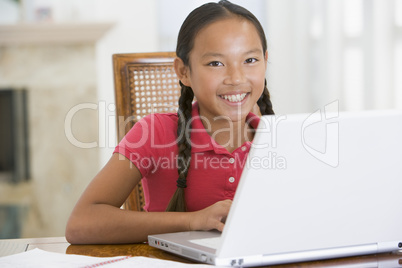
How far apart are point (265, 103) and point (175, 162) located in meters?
0.32

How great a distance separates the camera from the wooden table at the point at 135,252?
0.80 meters

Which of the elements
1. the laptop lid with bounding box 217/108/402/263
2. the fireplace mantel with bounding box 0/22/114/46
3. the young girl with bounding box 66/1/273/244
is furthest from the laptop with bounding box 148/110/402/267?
the fireplace mantel with bounding box 0/22/114/46

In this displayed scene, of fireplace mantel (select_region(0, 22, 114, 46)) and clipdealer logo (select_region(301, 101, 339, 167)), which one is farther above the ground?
fireplace mantel (select_region(0, 22, 114, 46))

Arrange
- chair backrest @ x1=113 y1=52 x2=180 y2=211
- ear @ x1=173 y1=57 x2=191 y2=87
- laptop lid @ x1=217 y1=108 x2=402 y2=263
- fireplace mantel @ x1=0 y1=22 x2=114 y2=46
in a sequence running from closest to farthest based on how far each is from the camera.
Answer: laptop lid @ x1=217 y1=108 x2=402 y2=263 < ear @ x1=173 y1=57 x2=191 y2=87 < chair backrest @ x1=113 y1=52 x2=180 y2=211 < fireplace mantel @ x1=0 y1=22 x2=114 y2=46

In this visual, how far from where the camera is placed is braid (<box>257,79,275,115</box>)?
149 centimetres

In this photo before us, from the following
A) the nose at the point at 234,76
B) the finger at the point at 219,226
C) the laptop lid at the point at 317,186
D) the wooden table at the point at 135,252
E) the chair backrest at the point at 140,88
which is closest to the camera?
the laptop lid at the point at 317,186

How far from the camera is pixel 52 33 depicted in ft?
11.4

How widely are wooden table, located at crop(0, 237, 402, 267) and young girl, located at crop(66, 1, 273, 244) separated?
0.53 ft

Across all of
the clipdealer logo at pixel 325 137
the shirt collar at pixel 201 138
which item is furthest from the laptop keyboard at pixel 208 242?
the shirt collar at pixel 201 138

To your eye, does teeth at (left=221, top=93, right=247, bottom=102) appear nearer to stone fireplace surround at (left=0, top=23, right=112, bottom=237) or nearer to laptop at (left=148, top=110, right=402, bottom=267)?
laptop at (left=148, top=110, right=402, bottom=267)

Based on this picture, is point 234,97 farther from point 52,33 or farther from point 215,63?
point 52,33

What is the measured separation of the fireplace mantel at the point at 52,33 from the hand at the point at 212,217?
8.57 ft

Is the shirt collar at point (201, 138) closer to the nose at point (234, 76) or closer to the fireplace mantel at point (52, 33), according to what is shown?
the nose at point (234, 76)

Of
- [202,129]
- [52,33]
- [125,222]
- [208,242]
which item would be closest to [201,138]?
[202,129]
